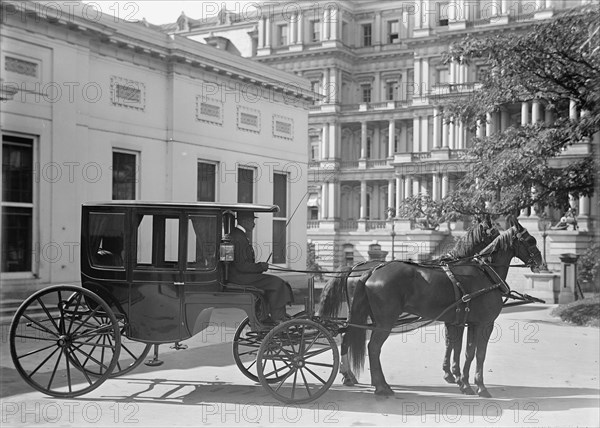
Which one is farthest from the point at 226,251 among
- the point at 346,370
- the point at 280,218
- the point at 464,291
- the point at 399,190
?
the point at 464,291

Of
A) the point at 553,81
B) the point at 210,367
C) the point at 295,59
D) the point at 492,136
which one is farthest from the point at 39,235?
the point at 553,81

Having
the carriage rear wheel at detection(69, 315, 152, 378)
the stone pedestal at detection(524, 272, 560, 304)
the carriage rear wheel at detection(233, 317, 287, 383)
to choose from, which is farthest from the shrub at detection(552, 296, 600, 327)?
the carriage rear wheel at detection(69, 315, 152, 378)

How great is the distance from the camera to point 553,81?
21.3 ft

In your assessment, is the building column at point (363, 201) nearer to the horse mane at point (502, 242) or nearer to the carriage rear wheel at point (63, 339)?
the horse mane at point (502, 242)

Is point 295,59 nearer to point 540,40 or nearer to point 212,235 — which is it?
point 212,235

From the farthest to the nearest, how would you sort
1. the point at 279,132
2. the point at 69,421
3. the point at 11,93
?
the point at 279,132 → the point at 11,93 → the point at 69,421

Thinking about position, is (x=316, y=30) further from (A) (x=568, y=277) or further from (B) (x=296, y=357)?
(A) (x=568, y=277)

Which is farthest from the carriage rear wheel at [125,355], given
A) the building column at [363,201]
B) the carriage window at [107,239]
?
the building column at [363,201]

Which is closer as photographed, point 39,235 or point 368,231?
point 39,235

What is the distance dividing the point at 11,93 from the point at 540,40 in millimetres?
4613

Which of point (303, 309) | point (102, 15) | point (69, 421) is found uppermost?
point (102, 15)

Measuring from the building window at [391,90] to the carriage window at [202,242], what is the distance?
6.31ft

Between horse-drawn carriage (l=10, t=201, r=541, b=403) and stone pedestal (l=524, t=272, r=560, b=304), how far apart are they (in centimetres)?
190

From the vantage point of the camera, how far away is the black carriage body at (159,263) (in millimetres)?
5637
